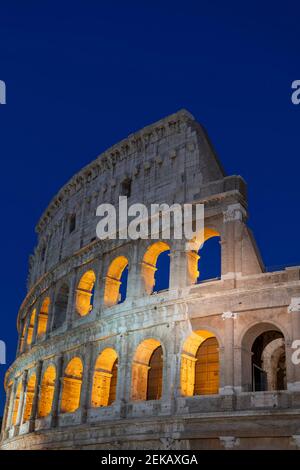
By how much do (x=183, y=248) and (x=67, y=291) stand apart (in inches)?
317

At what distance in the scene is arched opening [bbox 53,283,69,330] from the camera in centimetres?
2641

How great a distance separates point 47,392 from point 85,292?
14.8 feet

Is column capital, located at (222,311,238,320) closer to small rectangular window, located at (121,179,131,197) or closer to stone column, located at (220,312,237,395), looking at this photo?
stone column, located at (220,312,237,395)

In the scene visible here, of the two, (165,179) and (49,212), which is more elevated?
(49,212)

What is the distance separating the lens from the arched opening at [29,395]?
86.8 feet

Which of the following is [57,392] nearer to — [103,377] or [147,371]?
[103,377]

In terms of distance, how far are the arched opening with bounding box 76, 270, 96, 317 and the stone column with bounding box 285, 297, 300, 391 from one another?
9.92 meters

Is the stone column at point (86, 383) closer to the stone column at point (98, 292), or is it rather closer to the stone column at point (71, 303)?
the stone column at point (98, 292)

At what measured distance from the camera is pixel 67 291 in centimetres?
2691

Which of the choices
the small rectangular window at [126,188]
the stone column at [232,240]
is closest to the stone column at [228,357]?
the stone column at [232,240]

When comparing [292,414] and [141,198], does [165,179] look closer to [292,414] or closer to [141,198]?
[141,198]

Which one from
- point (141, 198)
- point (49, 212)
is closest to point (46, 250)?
point (49, 212)

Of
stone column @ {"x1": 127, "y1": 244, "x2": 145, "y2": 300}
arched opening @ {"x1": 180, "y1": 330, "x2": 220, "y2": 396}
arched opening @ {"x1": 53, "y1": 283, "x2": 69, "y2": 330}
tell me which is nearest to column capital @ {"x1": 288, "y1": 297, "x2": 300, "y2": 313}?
arched opening @ {"x1": 180, "y1": 330, "x2": 220, "y2": 396}

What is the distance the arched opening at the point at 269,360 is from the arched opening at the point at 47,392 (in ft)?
29.4
